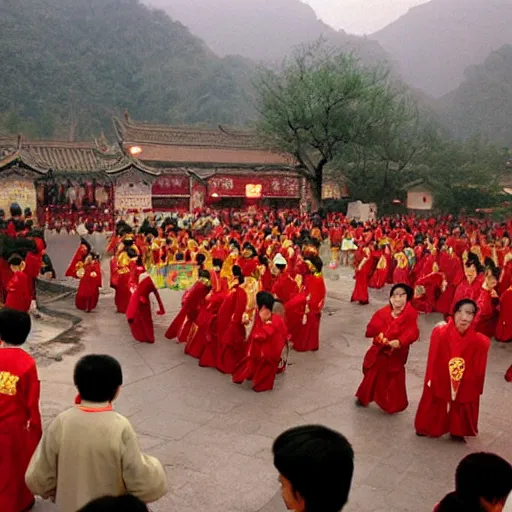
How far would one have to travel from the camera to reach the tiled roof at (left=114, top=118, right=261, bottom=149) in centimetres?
3206

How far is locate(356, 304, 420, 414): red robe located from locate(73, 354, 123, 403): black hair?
370cm

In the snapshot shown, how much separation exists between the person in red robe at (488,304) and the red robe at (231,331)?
366 centimetres

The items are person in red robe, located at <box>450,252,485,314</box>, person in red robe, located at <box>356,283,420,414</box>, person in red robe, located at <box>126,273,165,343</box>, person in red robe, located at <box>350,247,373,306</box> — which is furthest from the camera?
person in red robe, located at <box>350,247,373,306</box>

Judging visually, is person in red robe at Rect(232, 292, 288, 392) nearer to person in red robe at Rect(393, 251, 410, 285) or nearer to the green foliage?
person in red robe at Rect(393, 251, 410, 285)

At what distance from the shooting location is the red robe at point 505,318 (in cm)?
934

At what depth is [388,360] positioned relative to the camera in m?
6.15

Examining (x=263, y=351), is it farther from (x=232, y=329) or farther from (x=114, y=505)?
(x=114, y=505)

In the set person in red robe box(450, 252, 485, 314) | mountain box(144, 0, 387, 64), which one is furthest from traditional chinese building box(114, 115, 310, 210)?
mountain box(144, 0, 387, 64)

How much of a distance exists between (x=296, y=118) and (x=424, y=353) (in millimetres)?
20294

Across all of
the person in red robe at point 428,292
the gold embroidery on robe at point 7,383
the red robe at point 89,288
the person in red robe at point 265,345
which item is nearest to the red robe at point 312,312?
the person in red robe at point 265,345

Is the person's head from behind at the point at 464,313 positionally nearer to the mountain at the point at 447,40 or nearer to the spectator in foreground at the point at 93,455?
the spectator in foreground at the point at 93,455

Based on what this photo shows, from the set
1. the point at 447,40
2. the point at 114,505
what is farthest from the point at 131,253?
the point at 447,40

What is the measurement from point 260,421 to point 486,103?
70947 mm

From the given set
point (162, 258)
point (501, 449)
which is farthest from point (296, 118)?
point (501, 449)
